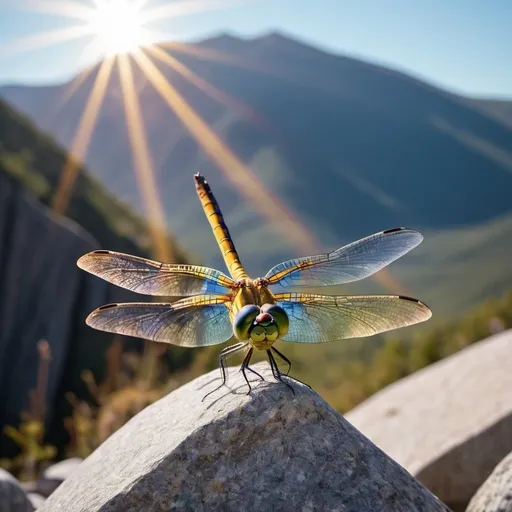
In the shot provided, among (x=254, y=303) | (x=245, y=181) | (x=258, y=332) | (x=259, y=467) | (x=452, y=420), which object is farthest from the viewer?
(x=245, y=181)

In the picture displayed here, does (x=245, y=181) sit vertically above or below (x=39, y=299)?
above

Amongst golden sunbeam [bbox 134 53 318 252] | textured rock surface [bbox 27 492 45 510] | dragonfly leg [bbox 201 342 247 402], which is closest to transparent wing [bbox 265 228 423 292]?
dragonfly leg [bbox 201 342 247 402]

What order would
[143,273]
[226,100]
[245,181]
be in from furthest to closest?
[226,100] < [245,181] < [143,273]

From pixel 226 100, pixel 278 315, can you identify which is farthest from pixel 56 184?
pixel 226 100

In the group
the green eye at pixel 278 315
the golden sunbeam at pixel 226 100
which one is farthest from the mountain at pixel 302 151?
the green eye at pixel 278 315

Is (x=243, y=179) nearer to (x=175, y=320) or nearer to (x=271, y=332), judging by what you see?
(x=175, y=320)

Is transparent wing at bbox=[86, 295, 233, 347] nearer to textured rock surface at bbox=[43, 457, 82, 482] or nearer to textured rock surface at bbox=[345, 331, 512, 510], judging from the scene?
textured rock surface at bbox=[345, 331, 512, 510]

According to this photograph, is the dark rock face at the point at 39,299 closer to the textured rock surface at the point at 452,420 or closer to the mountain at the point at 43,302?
the mountain at the point at 43,302
